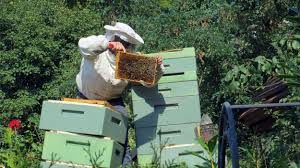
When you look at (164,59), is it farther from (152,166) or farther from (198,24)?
(198,24)

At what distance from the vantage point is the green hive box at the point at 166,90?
16.3 ft

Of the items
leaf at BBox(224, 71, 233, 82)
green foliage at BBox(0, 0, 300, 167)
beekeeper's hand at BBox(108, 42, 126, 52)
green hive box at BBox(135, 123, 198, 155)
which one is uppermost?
green foliage at BBox(0, 0, 300, 167)

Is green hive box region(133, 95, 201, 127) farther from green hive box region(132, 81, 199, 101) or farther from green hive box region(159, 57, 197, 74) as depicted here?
green hive box region(159, 57, 197, 74)

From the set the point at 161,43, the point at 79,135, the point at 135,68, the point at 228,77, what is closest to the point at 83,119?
the point at 79,135

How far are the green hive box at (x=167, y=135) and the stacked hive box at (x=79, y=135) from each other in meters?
0.23

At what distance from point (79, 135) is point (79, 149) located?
11cm

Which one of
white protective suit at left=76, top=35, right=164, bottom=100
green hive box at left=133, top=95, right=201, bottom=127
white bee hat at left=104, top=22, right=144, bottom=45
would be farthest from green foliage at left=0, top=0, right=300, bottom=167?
white bee hat at left=104, top=22, right=144, bottom=45

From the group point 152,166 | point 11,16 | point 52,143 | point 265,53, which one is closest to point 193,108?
point 152,166

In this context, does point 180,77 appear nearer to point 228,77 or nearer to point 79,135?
point 228,77

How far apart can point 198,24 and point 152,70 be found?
3886 millimetres

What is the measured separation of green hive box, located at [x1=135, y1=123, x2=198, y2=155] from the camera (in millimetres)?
4949

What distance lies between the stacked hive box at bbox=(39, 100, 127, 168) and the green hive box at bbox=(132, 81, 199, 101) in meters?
0.31

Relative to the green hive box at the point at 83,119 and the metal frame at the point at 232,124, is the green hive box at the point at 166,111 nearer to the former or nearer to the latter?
the green hive box at the point at 83,119

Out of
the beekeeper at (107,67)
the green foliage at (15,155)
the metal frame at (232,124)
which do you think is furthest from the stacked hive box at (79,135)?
the metal frame at (232,124)
